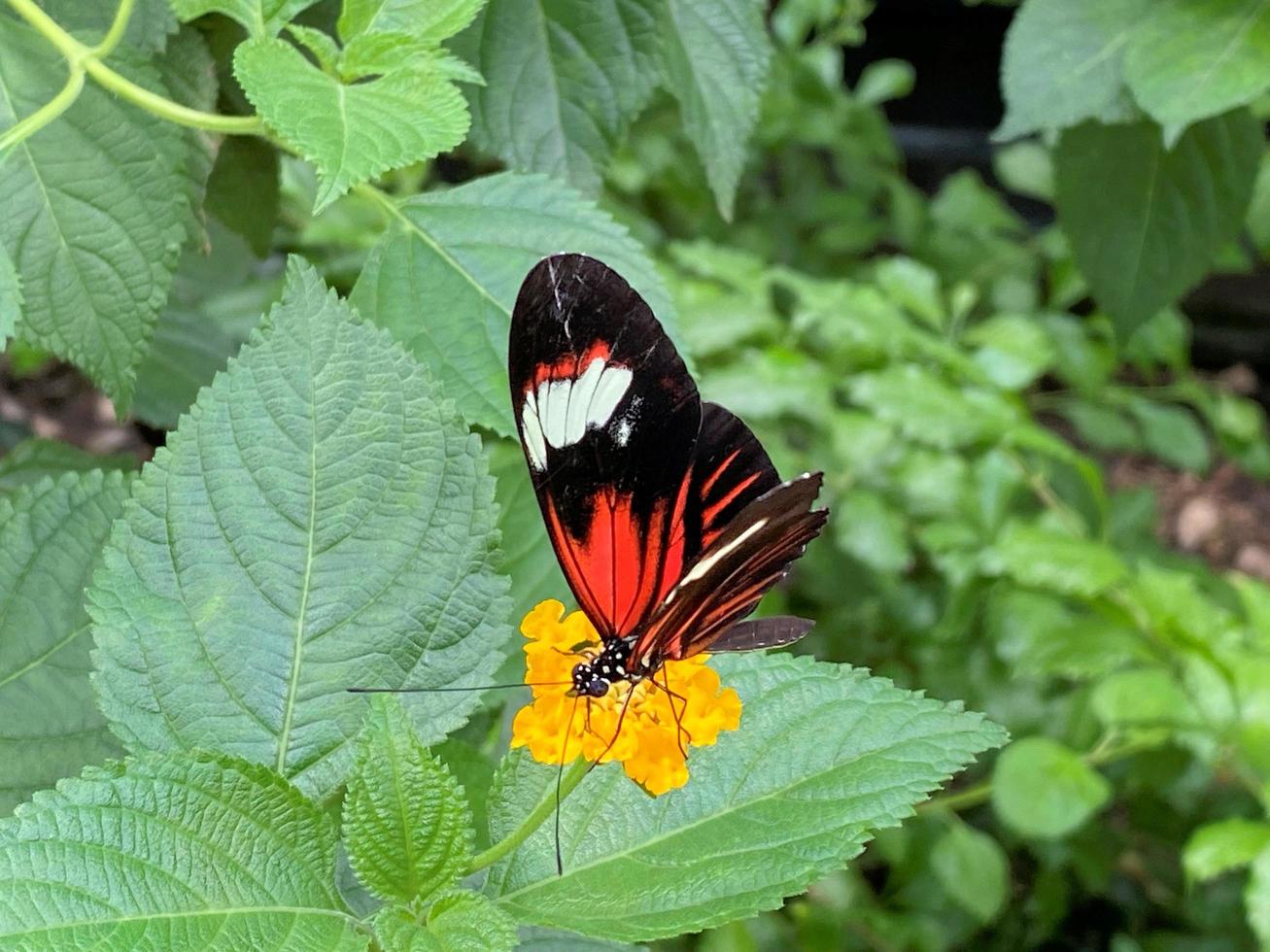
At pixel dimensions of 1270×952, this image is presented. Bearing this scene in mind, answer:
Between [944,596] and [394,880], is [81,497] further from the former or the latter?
[944,596]

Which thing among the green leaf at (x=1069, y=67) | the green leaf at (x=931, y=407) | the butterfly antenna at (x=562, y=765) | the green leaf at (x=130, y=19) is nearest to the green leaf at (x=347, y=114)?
the green leaf at (x=130, y=19)

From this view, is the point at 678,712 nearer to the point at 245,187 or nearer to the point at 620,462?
the point at 620,462

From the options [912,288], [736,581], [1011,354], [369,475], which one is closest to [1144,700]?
[1011,354]

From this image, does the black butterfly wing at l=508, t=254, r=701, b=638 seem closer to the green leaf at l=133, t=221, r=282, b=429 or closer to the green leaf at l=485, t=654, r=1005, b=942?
the green leaf at l=485, t=654, r=1005, b=942

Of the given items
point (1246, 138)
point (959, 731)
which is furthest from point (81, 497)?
point (1246, 138)

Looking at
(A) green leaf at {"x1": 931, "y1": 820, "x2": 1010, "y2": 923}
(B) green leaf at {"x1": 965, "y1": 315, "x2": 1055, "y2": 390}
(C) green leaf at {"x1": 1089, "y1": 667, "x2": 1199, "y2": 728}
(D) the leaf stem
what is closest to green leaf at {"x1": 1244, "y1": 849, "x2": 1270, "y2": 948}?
(C) green leaf at {"x1": 1089, "y1": 667, "x2": 1199, "y2": 728}

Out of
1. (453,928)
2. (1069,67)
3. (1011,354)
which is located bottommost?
(453,928)
